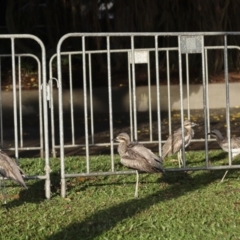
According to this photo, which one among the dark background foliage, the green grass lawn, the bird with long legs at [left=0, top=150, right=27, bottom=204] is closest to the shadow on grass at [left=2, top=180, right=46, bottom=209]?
the green grass lawn

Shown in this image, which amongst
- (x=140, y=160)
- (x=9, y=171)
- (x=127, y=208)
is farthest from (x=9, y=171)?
(x=140, y=160)

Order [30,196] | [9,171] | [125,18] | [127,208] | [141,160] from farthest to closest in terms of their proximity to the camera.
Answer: [125,18] < [30,196] < [141,160] < [9,171] < [127,208]

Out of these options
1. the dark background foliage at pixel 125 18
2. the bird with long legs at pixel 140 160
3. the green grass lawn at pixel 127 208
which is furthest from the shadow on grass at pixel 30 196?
the dark background foliage at pixel 125 18

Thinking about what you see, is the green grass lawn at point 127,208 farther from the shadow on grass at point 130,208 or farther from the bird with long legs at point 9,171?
the bird with long legs at point 9,171

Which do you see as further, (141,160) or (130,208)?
(141,160)

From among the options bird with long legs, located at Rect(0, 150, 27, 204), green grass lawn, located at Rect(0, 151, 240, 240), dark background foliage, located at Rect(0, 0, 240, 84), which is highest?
dark background foliage, located at Rect(0, 0, 240, 84)

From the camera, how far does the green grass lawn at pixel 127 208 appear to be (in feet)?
27.2

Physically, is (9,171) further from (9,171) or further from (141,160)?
(141,160)

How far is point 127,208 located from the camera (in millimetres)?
9320

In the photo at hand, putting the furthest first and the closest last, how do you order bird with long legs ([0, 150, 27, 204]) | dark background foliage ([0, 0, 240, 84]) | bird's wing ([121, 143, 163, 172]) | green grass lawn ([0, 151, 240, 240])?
dark background foliage ([0, 0, 240, 84]) → bird's wing ([121, 143, 163, 172]) → bird with long legs ([0, 150, 27, 204]) → green grass lawn ([0, 151, 240, 240])

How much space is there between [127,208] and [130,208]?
0.10 ft

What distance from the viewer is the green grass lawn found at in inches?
326

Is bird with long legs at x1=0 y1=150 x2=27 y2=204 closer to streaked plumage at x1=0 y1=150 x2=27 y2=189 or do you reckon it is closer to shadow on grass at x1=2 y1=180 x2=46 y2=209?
streaked plumage at x1=0 y1=150 x2=27 y2=189

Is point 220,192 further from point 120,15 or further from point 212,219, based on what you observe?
point 120,15
